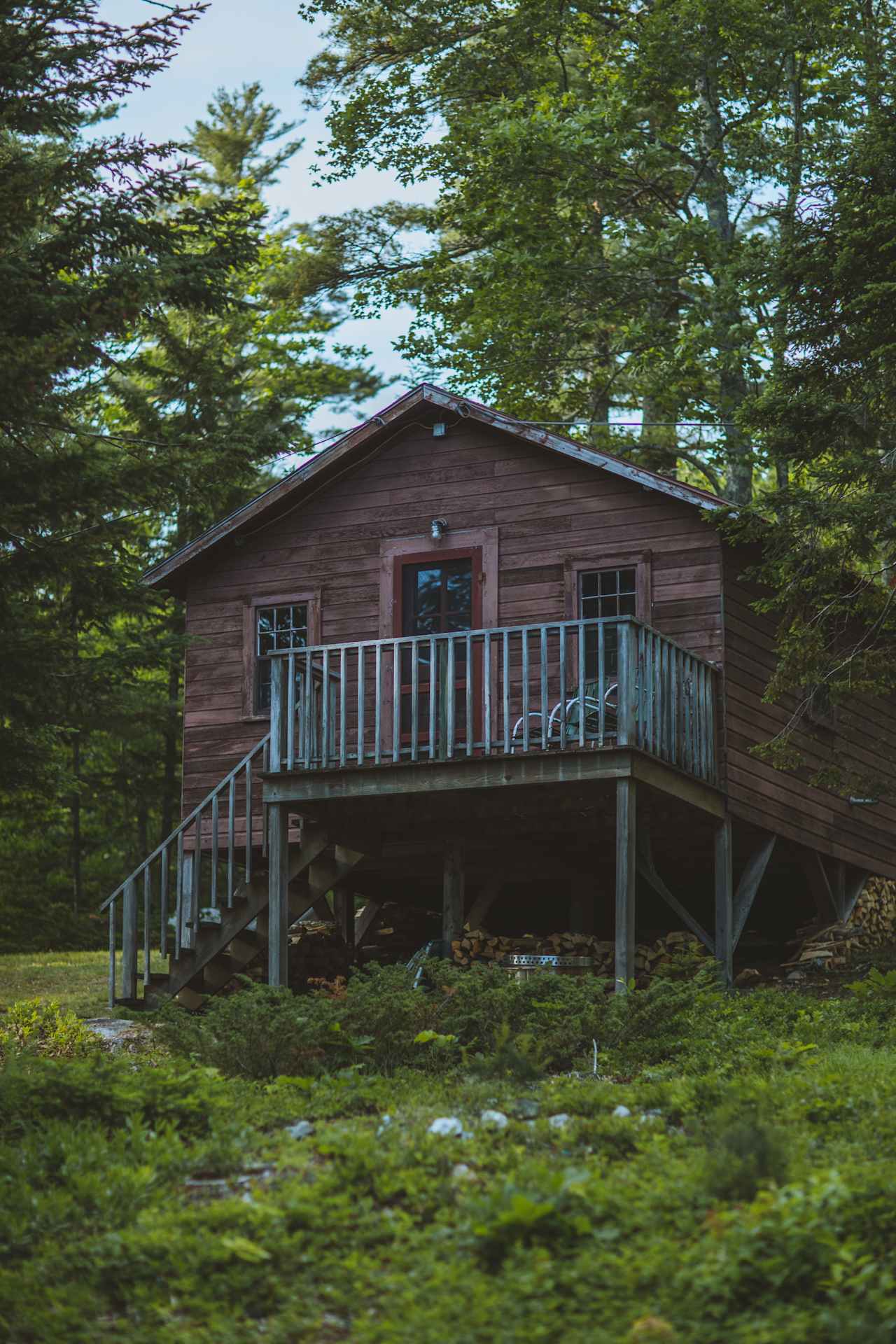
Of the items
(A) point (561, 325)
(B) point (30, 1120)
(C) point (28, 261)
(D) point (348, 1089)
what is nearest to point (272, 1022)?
(D) point (348, 1089)

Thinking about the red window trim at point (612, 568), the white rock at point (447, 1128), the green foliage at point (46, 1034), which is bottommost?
the green foliage at point (46, 1034)

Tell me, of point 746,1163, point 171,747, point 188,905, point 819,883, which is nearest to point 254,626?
point 188,905

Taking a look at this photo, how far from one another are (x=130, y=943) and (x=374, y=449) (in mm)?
5716

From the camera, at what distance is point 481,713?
16.6m

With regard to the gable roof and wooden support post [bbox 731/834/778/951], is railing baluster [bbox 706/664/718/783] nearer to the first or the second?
wooden support post [bbox 731/834/778/951]

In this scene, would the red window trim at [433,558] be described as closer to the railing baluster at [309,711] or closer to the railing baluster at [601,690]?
the railing baluster at [309,711]

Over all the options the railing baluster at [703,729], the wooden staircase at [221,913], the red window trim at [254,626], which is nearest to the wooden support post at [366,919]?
the wooden staircase at [221,913]

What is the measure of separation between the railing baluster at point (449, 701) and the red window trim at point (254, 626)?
3.59 metres

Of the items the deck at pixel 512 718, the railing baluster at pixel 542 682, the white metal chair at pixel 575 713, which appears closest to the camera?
the railing baluster at pixel 542 682

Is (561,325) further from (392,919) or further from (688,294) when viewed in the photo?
(392,919)

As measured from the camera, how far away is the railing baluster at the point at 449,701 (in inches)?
551

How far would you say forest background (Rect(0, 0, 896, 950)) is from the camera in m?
13.6

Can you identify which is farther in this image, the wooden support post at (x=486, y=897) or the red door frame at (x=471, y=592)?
the red door frame at (x=471, y=592)

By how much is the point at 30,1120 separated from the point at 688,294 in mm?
19349
